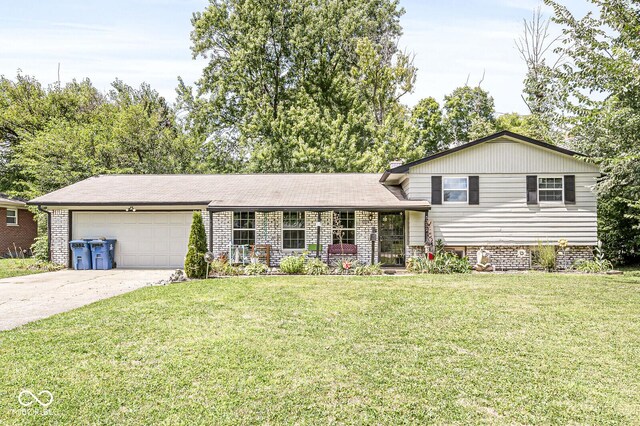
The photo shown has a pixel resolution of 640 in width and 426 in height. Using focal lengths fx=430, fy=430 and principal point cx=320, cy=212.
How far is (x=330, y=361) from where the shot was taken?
4867 mm

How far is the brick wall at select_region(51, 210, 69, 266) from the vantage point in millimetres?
15156

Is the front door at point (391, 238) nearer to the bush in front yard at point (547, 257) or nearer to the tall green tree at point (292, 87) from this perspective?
the bush in front yard at point (547, 257)

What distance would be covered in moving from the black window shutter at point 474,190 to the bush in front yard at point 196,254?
870cm

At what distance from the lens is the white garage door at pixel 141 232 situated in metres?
15.4

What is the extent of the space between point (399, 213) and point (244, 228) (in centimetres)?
539

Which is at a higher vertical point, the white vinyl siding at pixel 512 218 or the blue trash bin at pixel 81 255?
the white vinyl siding at pixel 512 218

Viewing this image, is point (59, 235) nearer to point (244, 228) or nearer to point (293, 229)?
point (244, 228)

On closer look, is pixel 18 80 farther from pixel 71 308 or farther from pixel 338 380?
pixel 338 380

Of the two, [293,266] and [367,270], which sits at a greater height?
[293,266]

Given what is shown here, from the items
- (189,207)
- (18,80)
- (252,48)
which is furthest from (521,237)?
(18,80)

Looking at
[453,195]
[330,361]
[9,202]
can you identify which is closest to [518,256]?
[453,195]

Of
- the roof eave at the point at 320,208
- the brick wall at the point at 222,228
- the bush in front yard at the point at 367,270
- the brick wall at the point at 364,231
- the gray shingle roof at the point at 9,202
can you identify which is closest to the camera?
the bush in front yard at the point at 367,270

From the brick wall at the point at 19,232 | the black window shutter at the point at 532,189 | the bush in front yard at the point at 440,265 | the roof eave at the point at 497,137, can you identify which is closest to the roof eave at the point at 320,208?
the roof eave at the point at 497,137

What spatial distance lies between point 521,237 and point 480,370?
1083 centimetres
